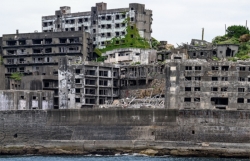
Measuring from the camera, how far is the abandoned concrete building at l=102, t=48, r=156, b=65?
3423 inches

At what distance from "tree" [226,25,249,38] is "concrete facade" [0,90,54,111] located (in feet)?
91.3

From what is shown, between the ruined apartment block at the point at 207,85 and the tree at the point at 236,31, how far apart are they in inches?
777

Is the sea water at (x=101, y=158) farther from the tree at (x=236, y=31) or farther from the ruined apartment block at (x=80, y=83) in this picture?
the tree at (x=236, y=31)

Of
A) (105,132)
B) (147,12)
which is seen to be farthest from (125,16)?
(105,132)

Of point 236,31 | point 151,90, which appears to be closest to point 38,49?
point 151,90

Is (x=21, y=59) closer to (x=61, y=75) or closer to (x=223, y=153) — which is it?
(x=61, y=75)

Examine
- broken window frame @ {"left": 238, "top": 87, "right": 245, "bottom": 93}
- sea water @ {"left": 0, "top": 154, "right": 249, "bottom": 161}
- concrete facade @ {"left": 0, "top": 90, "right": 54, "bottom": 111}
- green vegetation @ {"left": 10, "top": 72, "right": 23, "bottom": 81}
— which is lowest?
sea water @ {"left": 0, "top": 154, "right": 249, "bottom": 161}

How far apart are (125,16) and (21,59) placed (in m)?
14.9

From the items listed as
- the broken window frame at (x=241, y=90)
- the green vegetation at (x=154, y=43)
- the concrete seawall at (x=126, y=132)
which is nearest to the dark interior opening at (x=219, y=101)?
the broken window frame at (x=241, y=90)

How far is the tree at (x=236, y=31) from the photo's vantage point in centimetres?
9356

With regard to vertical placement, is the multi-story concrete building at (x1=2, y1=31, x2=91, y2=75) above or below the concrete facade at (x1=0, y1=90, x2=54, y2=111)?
above

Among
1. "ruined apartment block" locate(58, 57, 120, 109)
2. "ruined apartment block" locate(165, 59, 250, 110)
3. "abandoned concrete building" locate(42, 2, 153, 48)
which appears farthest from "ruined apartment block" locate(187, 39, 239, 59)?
"ruined apartment block" locate(58, 57, 120, 109)

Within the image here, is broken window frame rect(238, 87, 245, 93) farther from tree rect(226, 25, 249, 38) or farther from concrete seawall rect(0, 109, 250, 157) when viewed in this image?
tree rect(226, 25, 249, 38)

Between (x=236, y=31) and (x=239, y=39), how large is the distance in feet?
12.2
